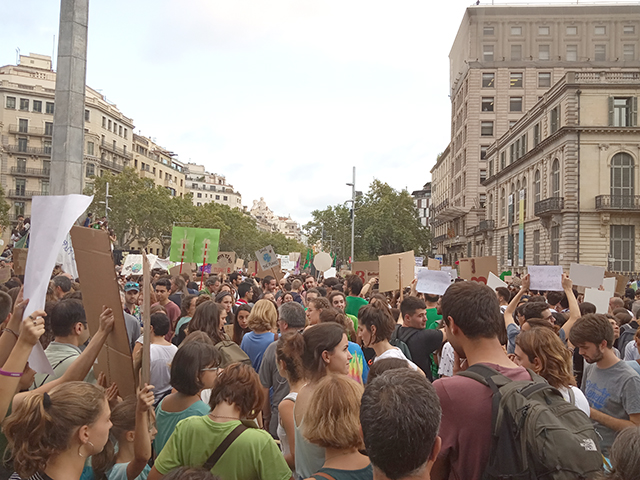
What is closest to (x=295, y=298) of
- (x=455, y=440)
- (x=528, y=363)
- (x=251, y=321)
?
(x=251, y=321)

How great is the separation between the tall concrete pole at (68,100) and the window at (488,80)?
6284cm

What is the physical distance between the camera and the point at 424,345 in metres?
5.79

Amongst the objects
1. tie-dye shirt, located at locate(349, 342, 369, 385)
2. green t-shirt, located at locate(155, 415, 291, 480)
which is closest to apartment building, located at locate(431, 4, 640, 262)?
tie-dye shirt, located at locate(349, 342, 369, 385)

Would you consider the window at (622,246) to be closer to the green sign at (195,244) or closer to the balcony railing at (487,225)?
the balcony railing at (487,225)

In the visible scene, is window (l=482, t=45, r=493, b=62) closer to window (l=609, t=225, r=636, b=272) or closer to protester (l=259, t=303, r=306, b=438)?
window (l=609, t=225, r=636, b=272)

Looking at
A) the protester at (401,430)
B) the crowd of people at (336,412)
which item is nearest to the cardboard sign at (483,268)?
the crowd of people at (336,412)

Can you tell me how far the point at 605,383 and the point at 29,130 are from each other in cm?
7714

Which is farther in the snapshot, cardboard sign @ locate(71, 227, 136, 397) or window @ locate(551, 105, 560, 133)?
window @ locate(551, 105, 560, 133)

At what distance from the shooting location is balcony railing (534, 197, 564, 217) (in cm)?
4088

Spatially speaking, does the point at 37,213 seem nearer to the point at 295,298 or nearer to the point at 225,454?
the point at 225,454

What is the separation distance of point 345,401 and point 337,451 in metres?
0.23

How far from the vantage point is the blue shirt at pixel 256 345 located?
18.5 ft

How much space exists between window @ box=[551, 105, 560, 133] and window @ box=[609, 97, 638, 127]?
339 cm

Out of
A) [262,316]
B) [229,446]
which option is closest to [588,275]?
[262,316]
